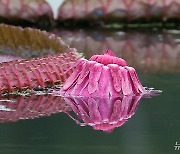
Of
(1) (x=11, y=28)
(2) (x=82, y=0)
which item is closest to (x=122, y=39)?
(2) (x=82, y=0)

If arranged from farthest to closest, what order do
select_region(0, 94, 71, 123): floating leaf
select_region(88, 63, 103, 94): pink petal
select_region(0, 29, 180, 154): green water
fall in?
select_region(88, 63, 103, 94): pink petal < select_region(0, 94, 71, 123): floating leaf < select_region(0, 29, 180, 154): green water

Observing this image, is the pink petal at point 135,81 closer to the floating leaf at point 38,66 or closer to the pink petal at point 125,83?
the pink petal at point 125,83

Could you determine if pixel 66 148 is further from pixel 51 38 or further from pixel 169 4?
pixel 169 4

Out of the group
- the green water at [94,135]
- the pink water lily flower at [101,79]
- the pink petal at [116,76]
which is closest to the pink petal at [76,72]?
the pink water lily flower at [101,79]

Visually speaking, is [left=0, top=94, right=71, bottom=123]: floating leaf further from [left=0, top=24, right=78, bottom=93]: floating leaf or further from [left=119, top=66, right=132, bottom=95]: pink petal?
[left=119, top=66, right=132, bottom=95]: pink petal

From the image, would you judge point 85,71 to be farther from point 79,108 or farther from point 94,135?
point 94,135

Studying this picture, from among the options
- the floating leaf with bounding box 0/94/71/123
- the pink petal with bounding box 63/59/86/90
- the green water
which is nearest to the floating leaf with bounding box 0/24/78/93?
the floating leaf with bounding box 0/94/71/123

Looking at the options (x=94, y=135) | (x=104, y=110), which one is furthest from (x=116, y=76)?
(x=94, y=135)
